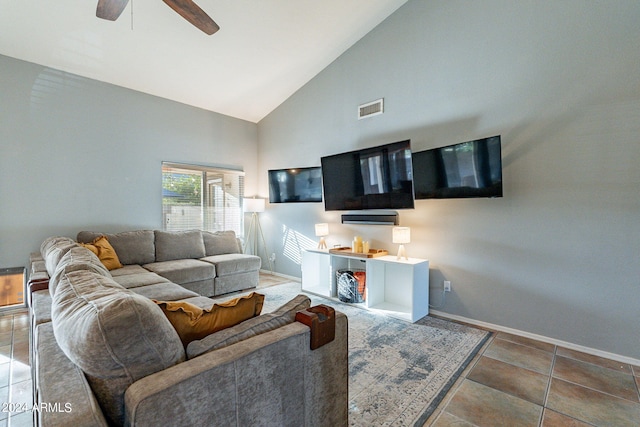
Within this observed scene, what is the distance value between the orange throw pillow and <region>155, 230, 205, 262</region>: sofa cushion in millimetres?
576

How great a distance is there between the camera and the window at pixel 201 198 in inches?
184

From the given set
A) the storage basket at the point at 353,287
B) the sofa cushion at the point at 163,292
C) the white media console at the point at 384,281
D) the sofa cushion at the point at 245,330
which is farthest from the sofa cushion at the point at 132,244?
the sofa cushion at the point at 245,330

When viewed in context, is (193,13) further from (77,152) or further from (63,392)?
(77,152)

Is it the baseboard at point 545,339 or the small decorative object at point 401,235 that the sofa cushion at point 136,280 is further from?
the baseboard at point 545,339

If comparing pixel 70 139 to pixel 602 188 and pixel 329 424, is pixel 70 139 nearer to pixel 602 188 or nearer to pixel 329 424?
pixel 329 424

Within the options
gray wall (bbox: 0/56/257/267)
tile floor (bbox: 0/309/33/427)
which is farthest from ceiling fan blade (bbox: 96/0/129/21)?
tile floor (bbox: 0/309/33/427)

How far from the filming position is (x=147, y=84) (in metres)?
4.16

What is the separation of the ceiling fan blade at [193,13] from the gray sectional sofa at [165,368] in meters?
1.91

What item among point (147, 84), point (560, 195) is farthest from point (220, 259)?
point (560, 195)

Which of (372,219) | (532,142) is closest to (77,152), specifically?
(372,219)

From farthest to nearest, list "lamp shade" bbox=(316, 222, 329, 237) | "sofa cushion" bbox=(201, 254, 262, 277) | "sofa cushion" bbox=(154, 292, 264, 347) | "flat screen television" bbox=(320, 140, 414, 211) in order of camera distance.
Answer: "lamp shade" bbox=(316, 222, 329, 237)
"sofa cushion" bbox=(201, 254, 262, 277)
"flat screen television" bbox=(320, 140, 414, 211)
"sofa cushion" bbox=(154, 292, 264, 347)

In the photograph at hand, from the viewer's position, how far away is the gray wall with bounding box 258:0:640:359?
2.37 m

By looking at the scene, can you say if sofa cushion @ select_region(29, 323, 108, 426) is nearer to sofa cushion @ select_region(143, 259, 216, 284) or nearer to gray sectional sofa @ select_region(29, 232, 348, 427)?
gray sectional sofa @ select_region(29, 232, 348, 427)

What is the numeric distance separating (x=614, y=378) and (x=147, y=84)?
592cm
